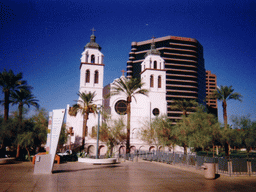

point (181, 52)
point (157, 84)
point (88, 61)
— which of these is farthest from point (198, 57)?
point (88, 61)

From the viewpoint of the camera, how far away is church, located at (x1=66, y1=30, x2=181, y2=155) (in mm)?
42656

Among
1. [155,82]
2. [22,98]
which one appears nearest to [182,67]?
[155,82]

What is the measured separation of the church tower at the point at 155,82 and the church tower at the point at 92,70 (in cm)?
907

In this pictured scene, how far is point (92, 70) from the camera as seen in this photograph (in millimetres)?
45438

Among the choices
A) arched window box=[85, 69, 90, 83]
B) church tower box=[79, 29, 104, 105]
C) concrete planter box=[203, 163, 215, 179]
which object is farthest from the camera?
arched window box=[85, 69, 90, 83]

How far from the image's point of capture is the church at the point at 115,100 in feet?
140

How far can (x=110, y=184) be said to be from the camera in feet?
33.8

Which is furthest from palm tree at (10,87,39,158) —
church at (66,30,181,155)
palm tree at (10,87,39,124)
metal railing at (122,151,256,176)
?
metal railing at (122,151,256,176)

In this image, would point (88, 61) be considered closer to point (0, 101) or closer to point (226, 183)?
point (0, 101)

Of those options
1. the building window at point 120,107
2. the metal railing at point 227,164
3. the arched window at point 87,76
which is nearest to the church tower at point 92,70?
the arched window at point 87,76

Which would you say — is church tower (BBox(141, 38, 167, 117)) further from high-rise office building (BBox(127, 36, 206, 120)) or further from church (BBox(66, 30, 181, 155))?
high-rise office building (BBox(127, 36, 206, 120))

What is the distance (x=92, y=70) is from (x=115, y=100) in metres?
7.25

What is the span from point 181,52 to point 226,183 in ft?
283

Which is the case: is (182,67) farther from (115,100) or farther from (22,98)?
(22,98)
